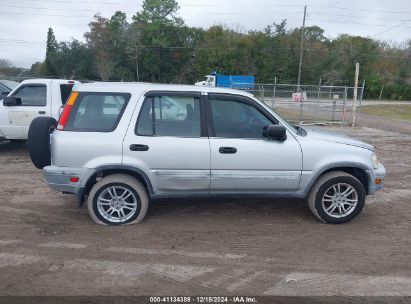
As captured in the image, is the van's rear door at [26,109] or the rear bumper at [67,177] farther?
the van's rear door at [26,109]

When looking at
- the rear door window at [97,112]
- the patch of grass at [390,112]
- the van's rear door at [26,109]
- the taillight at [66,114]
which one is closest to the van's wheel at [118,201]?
the rear door window at [97,112]

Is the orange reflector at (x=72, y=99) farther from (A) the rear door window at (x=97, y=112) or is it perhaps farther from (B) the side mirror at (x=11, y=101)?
(B) the side mirror at (x=11, y=101)

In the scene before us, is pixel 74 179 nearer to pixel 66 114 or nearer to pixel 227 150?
pixel 66 114

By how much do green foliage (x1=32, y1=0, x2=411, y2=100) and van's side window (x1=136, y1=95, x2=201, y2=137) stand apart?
4543 centimetres

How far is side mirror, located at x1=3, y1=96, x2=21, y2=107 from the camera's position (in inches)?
371

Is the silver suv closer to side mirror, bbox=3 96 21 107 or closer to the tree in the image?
side mirror, bbox=3 96 21 107

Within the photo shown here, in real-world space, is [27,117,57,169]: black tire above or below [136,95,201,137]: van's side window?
below

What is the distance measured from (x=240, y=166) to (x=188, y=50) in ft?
180

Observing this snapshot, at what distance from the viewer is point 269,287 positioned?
390cm

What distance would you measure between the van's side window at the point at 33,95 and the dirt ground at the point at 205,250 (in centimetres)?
341

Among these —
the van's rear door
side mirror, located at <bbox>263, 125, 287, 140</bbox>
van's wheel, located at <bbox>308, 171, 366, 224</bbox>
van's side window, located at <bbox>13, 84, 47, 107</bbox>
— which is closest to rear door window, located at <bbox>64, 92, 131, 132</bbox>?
side mirror, located at <bbox>263, 125, 287, 140</bbox>

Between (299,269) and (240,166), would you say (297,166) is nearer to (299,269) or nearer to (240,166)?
(240,166)

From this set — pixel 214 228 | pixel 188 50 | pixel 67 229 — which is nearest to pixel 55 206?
pixel 67 229

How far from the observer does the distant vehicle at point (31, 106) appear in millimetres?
9547
